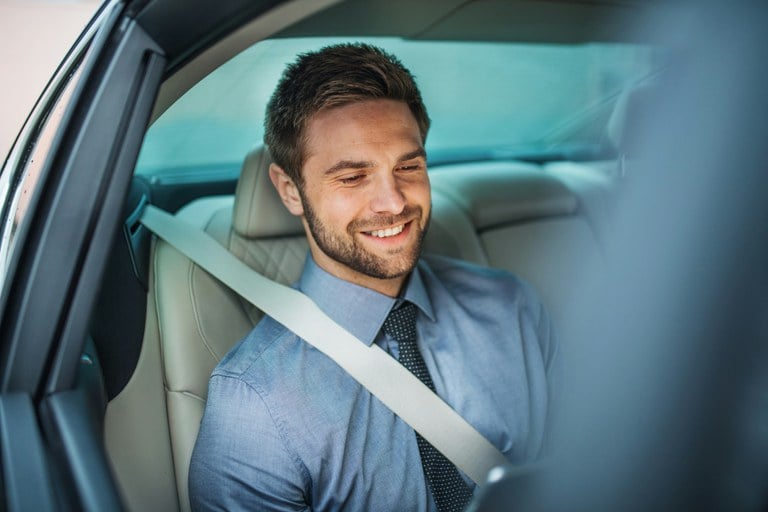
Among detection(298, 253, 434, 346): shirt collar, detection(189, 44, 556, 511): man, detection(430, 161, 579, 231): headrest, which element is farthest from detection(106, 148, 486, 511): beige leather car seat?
detection(430, 161, 579, 231): headrest

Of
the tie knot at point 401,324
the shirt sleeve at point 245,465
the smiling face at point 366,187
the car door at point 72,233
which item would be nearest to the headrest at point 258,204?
the smiling face at point 366,187

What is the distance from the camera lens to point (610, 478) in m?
0.43

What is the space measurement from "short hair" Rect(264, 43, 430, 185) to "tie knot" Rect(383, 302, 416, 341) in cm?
38

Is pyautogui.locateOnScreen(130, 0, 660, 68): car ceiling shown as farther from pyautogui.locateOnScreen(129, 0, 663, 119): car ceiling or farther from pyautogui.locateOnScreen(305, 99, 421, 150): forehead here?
pyautogui.locateOnScreen(305, 99, 421, 150): forehead

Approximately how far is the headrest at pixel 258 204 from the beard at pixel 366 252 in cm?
23

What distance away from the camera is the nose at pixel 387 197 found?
156 centimetres

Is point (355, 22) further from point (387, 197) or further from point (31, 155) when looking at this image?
point (31, 155)

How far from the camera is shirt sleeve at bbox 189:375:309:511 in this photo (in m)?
1.35

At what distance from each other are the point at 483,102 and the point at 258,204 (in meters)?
2.06

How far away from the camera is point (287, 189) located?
5.58ft

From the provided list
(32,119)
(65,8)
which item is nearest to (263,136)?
(65,8)

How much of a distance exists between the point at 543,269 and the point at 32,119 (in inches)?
66.6

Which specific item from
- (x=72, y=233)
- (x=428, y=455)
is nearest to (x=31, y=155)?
(x=72, y=233)

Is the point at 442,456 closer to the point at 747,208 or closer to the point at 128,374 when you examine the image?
the point at 128,374
